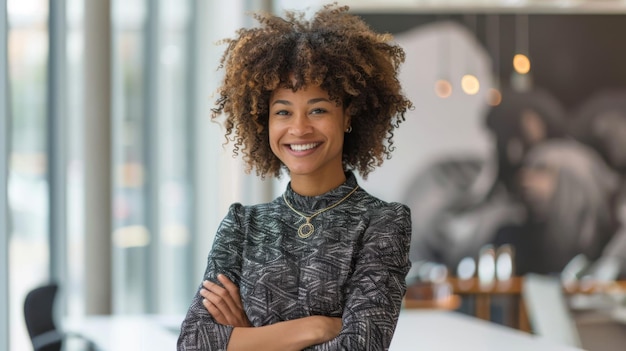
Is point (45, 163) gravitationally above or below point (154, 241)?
above

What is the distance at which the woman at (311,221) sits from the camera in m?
2.21

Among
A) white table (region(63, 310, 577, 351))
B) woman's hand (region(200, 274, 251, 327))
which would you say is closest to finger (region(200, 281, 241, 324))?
woman's hand (region(200, 274, 251, 327))

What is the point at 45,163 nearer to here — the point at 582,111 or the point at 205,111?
the point at 205,111

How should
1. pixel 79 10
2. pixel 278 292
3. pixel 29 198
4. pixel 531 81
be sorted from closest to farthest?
pixel 278 292 → pixel 29 198 → pixel 79 10 → pixel 531 81

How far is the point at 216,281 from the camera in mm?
2320

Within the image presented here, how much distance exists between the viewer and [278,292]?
7.33 feet

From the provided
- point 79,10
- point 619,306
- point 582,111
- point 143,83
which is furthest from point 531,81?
point 79,10

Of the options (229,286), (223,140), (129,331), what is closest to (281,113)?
(229,286)

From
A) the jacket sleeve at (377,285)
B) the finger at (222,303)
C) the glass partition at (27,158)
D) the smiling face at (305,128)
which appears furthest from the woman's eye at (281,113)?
the glass partition at (27,158)

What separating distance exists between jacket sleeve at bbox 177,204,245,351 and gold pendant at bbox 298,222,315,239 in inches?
5.7

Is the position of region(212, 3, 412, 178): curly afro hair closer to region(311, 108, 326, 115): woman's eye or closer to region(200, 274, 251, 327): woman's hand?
region(311, 108, 326, 115): woman's eye

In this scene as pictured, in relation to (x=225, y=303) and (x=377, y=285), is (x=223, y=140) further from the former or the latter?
(x=377, y=285)

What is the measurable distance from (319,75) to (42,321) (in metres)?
2.17

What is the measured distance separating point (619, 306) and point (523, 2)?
308 cm
